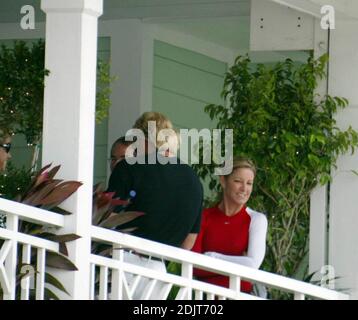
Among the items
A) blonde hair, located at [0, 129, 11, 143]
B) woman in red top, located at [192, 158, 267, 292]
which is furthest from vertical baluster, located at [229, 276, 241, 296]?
blonde hair, located at [0, 129, 11, 143]

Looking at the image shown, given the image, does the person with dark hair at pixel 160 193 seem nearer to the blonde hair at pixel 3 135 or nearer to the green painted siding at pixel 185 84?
the blonde hair at pixel 3 135

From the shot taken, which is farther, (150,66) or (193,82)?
(193,82)

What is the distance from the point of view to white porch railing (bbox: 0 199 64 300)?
5.62m

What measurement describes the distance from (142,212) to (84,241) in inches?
28.7

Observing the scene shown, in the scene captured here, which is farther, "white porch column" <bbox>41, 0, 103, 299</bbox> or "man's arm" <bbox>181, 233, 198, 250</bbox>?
"man's arm" <bbox>181, 233, 198, 250</bbox>

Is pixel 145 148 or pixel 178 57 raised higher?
pixel 178 57

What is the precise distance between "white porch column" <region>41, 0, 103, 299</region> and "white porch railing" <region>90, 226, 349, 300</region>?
5.9 inches

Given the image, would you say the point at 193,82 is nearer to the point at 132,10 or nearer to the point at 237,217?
the point at 132,10

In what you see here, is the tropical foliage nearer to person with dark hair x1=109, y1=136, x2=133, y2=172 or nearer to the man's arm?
person with dark hair x1=109, y1=136, x2=133, y2=172

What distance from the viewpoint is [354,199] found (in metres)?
8.76

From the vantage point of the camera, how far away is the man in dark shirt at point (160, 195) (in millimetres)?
6668

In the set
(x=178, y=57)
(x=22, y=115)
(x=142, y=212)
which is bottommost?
(x=142, y=212)

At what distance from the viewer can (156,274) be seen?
6324 mm
